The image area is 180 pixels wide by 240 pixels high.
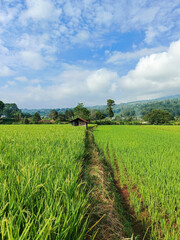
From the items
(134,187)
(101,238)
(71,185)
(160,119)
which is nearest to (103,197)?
(101,238)

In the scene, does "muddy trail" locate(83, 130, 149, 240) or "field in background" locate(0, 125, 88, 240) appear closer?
"field in background" locate(0, 125, 88, 240)

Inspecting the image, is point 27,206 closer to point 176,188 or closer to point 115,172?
point 176,188

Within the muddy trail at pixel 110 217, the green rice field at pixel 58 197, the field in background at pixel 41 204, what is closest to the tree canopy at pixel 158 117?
the green rice field at pixel 58 197

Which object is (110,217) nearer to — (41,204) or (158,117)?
(41,204)

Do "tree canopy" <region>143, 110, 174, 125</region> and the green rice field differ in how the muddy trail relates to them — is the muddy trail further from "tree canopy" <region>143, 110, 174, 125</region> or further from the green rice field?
"tree canopy" <region>143, 110, 174, 125</region>

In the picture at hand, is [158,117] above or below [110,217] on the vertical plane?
above

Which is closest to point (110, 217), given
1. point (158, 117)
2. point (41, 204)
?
point (41, 204)

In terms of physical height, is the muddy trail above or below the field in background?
below

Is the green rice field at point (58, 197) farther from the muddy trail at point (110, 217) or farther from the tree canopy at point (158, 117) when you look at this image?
the tree canopy at point (158, 117)

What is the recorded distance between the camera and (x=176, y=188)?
3152 mm

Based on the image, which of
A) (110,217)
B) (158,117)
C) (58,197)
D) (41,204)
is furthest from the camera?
(158,117)

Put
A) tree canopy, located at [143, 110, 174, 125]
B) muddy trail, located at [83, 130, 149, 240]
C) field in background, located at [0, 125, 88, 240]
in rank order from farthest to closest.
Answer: tree canopy, located at [143, 110, 174, 125]
muddy trail, located at [83, 130, 149, 240]
field in background, located at [0, 125, 88, 240]

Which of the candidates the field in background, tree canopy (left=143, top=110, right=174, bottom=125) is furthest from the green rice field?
tree canopy (left=143, top=110, right=174, bottom=125)

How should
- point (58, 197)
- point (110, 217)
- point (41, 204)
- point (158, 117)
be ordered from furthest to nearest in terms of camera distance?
point (158, 117) < point (110, 217) < point (58, 197) < point (41, 204)
